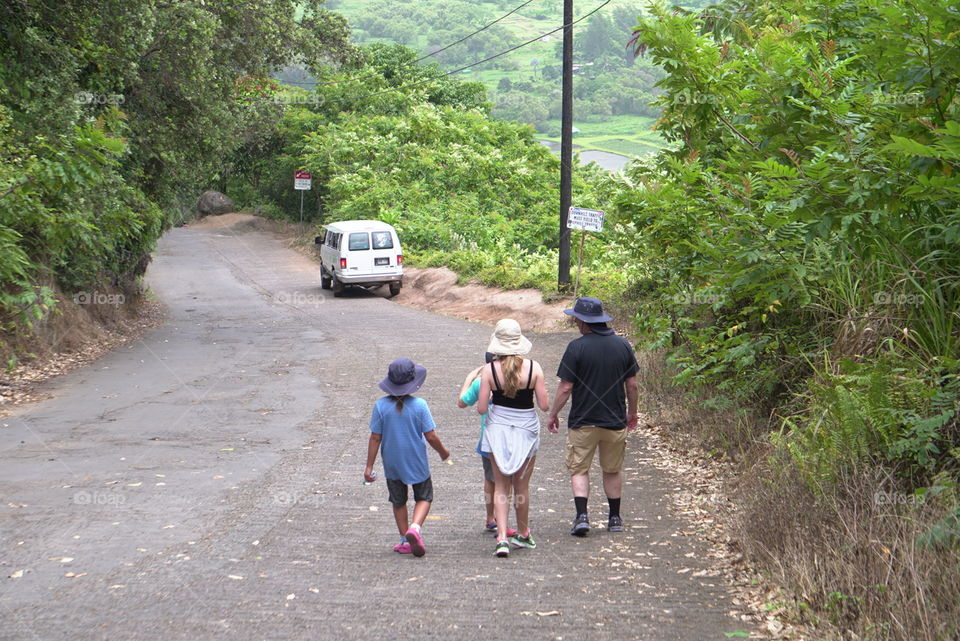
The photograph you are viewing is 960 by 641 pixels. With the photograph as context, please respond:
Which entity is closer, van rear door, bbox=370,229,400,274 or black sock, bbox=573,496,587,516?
black sock, bbox=573,496,587,516

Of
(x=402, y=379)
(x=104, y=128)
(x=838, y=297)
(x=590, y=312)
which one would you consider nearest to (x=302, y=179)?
(x=104, y=128)

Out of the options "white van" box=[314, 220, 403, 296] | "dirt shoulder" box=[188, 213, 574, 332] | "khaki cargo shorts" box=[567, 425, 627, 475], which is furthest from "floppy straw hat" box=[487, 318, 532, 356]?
"white van" box=[314, 220, 403, 296]

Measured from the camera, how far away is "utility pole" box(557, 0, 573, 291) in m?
22.0

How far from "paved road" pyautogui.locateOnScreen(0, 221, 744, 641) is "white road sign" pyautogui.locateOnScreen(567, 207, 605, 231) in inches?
185

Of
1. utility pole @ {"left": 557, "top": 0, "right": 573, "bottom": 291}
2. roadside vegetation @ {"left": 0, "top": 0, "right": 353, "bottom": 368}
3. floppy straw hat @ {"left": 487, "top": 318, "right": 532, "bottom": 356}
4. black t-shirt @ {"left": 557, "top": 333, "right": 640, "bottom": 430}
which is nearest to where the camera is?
floppy straw hat @ {"left": 487, "top": 318, "right": 532, "bottom": 356}

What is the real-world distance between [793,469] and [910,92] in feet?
A: 9.63

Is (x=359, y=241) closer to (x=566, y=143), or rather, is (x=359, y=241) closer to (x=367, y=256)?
(x=367, y=256)

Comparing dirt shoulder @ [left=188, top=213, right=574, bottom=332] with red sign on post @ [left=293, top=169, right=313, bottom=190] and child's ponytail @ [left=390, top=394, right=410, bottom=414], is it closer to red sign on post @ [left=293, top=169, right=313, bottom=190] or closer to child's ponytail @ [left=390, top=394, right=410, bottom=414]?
red sign on post @ [left=293, top=169, right=313, bottom=190]

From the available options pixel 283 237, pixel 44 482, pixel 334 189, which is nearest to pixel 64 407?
pixel 44 482

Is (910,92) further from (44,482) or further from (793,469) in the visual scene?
(44,482)

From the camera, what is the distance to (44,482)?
31.7 feet

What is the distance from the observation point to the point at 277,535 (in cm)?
802

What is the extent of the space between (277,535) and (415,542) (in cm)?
135

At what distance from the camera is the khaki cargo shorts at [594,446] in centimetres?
808
